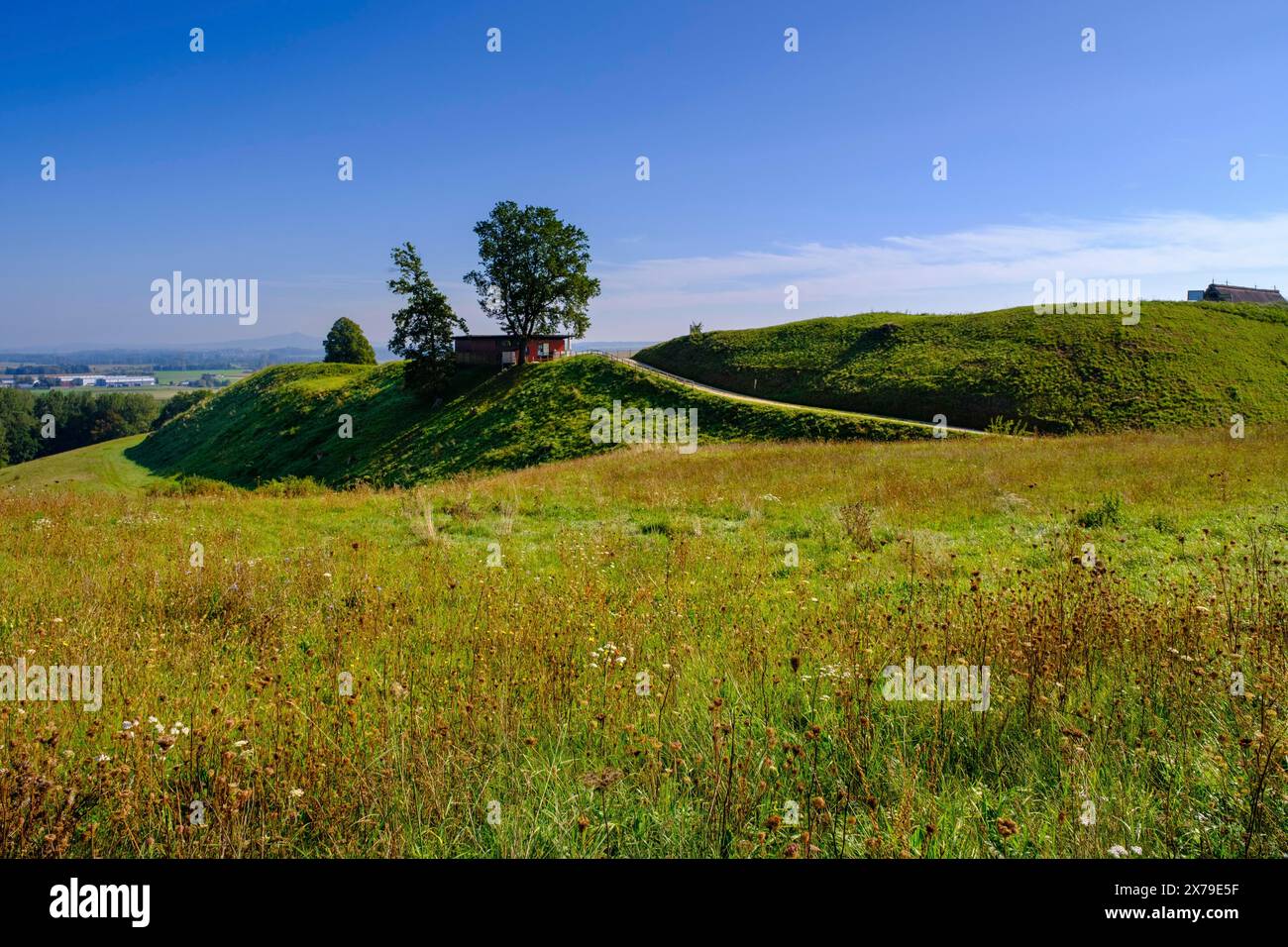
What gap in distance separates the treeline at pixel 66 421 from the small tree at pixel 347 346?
4536 cm

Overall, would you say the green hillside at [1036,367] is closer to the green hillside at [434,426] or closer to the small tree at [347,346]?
the green hillside at [434,426]

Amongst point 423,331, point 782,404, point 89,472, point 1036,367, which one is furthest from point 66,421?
point 1036,367

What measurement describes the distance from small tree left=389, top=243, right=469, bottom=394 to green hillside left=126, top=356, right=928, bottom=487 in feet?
7.60

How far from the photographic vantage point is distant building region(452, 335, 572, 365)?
65125 mm

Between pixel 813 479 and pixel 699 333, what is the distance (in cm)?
5230

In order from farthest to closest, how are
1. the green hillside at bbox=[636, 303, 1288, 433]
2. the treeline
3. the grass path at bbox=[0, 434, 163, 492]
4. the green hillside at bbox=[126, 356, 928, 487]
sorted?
the treeline, the grass path at bbox=[0, 434, 163, 492], the green hillside at bbox=[126, 356, 928, 487], the green hillside at bbox=[636, 303, 1288, 433]

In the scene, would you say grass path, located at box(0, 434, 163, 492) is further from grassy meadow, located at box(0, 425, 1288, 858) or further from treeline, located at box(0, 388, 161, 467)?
grassy meadow, located at box(0, 425, 1288, 858)

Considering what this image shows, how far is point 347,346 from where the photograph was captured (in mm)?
91625

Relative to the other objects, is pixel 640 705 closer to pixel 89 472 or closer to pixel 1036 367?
pixel 1036 367

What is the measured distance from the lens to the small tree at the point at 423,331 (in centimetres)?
5781

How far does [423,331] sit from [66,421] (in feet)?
290

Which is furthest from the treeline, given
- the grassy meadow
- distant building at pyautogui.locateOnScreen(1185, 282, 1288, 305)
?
distant building at pyautogui.locateOnScreen(1185, 282, 1288, 305)

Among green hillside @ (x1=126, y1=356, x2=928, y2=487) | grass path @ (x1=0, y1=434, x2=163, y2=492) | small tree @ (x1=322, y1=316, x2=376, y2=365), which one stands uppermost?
small tree @ (x1=322, y1=316, x2=376, y2=365)
